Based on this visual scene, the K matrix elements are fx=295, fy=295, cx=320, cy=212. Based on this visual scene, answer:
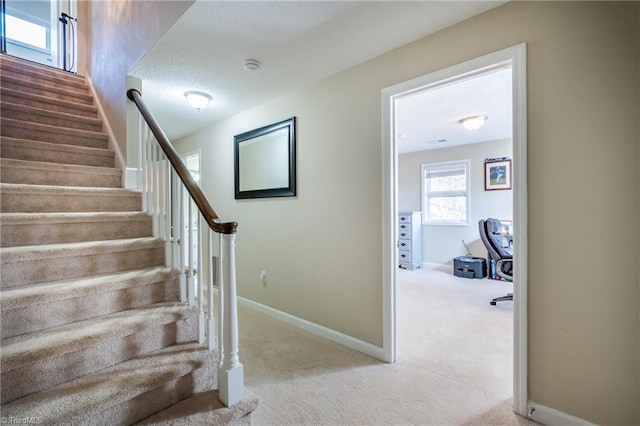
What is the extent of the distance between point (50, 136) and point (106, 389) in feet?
8.09

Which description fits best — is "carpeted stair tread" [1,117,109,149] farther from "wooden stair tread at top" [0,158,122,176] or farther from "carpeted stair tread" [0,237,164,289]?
"carpeted stair tread" [0,237,164,289]

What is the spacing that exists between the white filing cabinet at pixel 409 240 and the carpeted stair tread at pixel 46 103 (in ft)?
16.1

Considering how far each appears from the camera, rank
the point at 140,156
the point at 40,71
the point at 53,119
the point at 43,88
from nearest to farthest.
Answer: the point at 140,156, the point at 53,119, the point at 43,88, the point at 40,71

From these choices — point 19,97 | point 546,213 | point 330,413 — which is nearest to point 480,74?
point 546,213

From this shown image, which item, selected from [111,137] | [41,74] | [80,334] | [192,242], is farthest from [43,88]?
[80,334]

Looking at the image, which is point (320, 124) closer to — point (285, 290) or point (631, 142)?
point (285, 290)

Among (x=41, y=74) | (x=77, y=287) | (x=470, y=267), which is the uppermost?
(x=41, y=74)

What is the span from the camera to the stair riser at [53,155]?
2.28 m

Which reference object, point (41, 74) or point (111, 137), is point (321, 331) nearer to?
point (111, 137)

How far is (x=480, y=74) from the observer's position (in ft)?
5.99

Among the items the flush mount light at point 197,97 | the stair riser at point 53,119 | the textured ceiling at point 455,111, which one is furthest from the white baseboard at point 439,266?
the stair riser at point 53,119

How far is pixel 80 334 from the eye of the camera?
1409 millimetres

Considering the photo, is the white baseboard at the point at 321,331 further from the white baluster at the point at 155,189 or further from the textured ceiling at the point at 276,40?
the textured ceiling at the point at 276,40

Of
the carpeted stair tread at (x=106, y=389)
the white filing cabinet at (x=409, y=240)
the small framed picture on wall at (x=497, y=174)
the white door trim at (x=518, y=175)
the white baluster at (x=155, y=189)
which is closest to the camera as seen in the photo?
the carpeted stair tread at (x=106, y=389)
